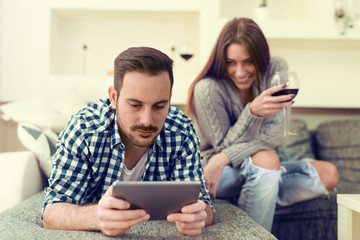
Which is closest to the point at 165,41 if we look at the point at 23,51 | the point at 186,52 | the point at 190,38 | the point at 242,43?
the point at 190,38

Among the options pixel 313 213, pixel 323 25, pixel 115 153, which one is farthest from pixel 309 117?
pixel 115 153

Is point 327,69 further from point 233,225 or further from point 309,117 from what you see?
point 233,225

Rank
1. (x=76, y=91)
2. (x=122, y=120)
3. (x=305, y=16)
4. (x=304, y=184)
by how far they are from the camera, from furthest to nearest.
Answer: (x=305, y=16) < (x=76, y=91) < (x=304, y=184) < (x=122, y=120)

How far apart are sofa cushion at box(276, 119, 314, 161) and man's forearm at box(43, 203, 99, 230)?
1764 millimetres

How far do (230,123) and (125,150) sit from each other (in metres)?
0.76

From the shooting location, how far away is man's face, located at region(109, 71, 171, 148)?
1.08 meters

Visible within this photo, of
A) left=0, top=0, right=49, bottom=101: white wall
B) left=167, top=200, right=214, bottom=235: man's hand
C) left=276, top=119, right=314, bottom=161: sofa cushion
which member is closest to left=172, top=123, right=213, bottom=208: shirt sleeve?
left=167, top=200, right=214, bottom=235: man's hand

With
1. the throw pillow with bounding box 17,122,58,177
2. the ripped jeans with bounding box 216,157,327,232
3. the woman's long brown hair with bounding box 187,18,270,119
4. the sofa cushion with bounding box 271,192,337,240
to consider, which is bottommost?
the sofa cushion with bounding box 271,192,337,240

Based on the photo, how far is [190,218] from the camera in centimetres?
97

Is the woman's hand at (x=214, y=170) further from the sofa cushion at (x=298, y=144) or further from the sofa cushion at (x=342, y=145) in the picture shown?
the sofa cushion at (x=342, y=145)

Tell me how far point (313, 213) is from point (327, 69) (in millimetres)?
1656

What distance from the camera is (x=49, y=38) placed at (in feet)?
9.11

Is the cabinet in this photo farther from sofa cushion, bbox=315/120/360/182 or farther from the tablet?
the tablet

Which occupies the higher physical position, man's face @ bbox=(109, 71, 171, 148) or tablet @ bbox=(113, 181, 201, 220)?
man's face @ bbox=(109, 71, 171, 148)
